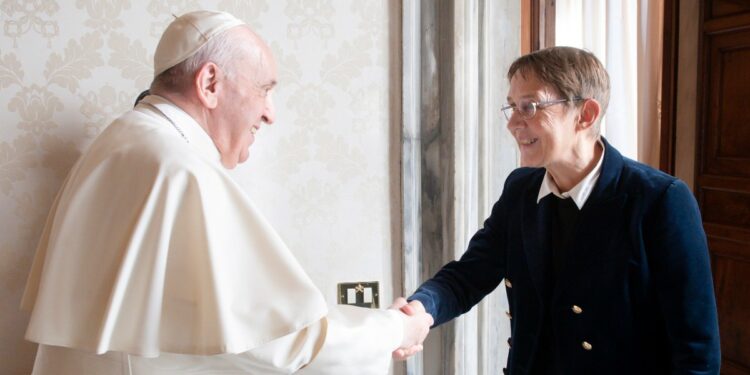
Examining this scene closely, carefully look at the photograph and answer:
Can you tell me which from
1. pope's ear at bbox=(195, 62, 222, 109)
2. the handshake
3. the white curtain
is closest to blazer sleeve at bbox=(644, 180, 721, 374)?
the handshake

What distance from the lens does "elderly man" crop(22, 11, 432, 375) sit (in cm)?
134

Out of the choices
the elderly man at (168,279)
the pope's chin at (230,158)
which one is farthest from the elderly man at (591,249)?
the pope's chin at (230,158)

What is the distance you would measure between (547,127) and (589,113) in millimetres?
112

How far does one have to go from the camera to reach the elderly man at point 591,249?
5.03 ft

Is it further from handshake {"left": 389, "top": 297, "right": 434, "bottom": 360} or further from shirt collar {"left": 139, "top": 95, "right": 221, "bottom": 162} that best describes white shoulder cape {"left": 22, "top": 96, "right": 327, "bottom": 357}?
handshake {"left": 389, "top": 297, "right": 434, "bottom": 360}

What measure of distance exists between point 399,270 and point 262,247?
0.97m

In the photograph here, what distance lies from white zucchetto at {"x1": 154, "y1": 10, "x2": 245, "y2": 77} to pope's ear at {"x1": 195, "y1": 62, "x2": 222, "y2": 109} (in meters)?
0.05

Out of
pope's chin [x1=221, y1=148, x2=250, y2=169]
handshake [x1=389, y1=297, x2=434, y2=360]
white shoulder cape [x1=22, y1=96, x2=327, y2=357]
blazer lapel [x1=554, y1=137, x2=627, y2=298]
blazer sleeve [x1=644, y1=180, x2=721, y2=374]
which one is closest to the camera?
white shoulder cape [x1=22, y1=96, x2=327, y2=357]

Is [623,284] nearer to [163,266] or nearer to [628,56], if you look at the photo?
[163,266]

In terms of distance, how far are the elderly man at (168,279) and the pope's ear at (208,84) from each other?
0.09m

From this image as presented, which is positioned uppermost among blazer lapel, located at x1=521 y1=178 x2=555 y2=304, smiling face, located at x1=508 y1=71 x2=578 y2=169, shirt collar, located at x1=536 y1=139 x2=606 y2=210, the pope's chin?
smiling face, located at x1=508 y1=71 x2=578 y2=169

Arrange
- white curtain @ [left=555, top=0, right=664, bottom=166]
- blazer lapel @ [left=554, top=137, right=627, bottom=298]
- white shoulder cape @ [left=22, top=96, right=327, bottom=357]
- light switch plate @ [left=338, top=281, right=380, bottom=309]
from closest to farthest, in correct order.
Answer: white shoulder cape @ [left=22, top=96, right=327, bottom=357] → blazer lapel @ [left=554, top=137, right=627, bottom=298] → light switch plate @ [left=338, top=281, right=380, bottom=309] → white curtain @ [left=555, top=0, right=664, bottom=166]

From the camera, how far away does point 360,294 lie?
90.5 inches

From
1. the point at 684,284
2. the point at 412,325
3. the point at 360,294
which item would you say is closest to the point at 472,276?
the point at 412,325
